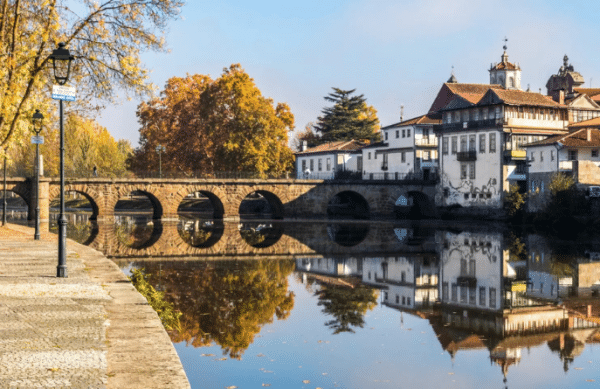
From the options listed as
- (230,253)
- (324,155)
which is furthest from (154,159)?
(230,253)

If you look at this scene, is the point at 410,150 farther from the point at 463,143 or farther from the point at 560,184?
the point at 560,184

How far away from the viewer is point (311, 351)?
14.7 metres

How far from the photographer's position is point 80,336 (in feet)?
36.4

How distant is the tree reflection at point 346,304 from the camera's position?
58.6 feet

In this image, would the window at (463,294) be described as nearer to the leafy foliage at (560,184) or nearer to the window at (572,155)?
the leafy foliage at (560,184)

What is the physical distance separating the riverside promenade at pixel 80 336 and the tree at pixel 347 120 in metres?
84.7

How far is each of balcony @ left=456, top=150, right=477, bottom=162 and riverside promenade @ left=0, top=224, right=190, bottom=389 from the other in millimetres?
55594

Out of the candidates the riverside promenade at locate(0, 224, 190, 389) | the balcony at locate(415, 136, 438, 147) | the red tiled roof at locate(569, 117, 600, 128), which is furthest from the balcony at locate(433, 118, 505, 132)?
the riverside promenade at locate(0, 224, 190, 389)

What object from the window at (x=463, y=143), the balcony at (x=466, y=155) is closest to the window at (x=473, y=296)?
the balcony at (x=466, y=155)

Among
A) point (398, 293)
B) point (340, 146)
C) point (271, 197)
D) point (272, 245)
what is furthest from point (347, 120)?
point (398, 293)

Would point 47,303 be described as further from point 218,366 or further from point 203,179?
point 203,179

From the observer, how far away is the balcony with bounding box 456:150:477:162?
2781 inches

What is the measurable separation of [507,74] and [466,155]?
84.9 ft

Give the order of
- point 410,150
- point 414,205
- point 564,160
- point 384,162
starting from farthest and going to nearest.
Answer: point 384,162 → point 414,205 → point 410,150 → point 564,160
